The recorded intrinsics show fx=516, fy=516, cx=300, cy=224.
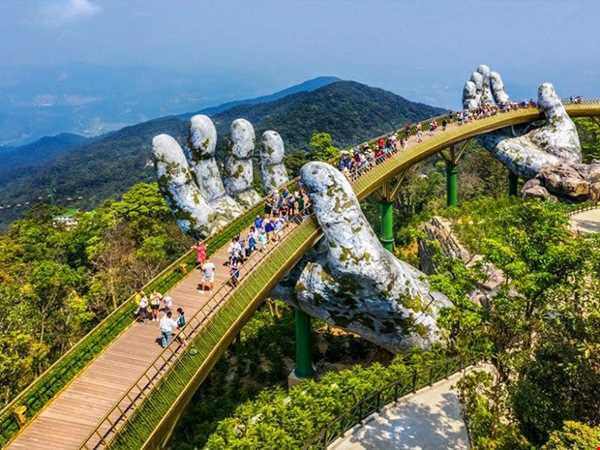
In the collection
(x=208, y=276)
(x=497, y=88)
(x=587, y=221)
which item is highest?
(x=497, y=88)

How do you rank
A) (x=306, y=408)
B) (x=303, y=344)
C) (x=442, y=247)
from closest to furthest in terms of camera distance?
1. (x=306, y=408)
2. (x=303, y=344)
3. (x=442, y=247)

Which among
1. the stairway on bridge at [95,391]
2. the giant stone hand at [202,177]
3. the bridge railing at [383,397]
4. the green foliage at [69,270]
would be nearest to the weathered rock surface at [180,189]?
the giant stone hand at [202,177]

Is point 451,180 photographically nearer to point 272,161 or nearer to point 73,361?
point 272,161

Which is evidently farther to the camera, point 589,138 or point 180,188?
point 589,138

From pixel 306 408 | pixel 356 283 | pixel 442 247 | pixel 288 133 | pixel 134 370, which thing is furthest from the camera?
pixel 288 133

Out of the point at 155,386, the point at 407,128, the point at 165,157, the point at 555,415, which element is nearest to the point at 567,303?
the point at 555,415

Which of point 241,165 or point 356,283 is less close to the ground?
point 241,165

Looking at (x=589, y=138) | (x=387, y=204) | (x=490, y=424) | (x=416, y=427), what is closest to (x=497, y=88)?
(x=589, y=138)

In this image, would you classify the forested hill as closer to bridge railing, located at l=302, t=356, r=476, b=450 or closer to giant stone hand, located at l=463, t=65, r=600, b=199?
giant stone hand, located at l=463, t=65, r=600, b=199
